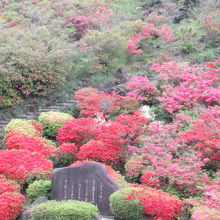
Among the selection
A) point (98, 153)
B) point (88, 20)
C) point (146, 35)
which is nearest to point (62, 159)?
point (98, 153)

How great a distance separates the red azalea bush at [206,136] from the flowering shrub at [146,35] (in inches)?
383

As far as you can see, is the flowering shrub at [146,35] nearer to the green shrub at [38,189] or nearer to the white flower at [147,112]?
the white flower at [147,112]

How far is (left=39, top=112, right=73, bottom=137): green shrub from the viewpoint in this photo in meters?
16.1

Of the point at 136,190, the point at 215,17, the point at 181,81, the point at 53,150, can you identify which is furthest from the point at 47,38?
the point at 136,190

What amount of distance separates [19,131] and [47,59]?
468cm

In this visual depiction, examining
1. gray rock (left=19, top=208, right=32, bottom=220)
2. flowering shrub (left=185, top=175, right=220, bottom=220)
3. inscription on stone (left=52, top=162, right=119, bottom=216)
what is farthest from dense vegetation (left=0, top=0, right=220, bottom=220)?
inscription on stone (left=52, top=162, right=119, bottom=216)

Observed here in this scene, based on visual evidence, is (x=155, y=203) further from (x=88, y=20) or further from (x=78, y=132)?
(x=88, y=20)

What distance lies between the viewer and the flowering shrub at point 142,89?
17.6 m

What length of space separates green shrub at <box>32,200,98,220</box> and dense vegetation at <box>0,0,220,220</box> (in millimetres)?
59

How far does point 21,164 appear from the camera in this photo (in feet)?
41.7

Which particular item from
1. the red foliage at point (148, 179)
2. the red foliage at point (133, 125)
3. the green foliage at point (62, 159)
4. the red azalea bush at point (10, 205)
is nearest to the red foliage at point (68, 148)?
the green foliage at point (62, 159)

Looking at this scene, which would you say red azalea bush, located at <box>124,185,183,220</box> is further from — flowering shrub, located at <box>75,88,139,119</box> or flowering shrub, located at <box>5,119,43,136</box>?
flowering shrub, located at <box>75,88,139,119</box>

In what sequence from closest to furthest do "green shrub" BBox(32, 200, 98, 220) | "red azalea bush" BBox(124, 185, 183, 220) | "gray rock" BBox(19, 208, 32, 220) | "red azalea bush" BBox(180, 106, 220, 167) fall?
1. "green shrub" BBox(32, 200, 98, 220)
2. "red azalea bush" BBox(124, 185, 183, 220)
3. "gray rock" BBox(19, 208, 32, 220)
4. "red azalea bush" BBox(180, 106, 220, 167)

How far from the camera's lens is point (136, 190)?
1075 cm
